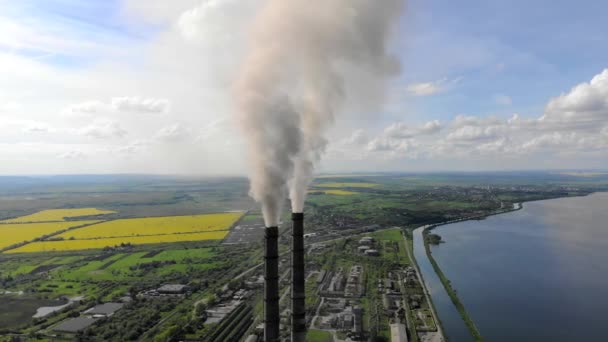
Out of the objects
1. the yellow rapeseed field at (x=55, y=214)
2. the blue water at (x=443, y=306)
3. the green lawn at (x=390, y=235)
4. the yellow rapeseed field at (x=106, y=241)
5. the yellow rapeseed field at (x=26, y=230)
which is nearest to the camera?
the blue water at (x=443, y=306)

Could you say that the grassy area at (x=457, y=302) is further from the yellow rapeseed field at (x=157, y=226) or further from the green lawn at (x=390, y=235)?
the yellow rapeseed field at (x=157, y=226)

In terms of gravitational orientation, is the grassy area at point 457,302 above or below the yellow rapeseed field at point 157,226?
below

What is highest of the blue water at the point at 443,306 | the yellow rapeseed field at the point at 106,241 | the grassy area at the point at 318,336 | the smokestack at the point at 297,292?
the smokestack at the point at 297,292

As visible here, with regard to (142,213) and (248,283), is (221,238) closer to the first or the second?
(248,283)

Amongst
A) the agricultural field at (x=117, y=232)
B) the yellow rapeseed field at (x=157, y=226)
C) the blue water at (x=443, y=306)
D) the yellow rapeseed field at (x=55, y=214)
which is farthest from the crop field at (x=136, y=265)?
the yellow rapeseed field at (x=55, y=214)

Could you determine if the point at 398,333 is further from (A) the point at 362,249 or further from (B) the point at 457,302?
(A) the point at 362,249

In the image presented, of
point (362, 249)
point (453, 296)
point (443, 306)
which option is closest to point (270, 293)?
point (443, 306)

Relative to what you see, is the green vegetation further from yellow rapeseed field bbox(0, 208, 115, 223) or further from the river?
yellow rapeseed field bbox(0, 208, 115, 223)
